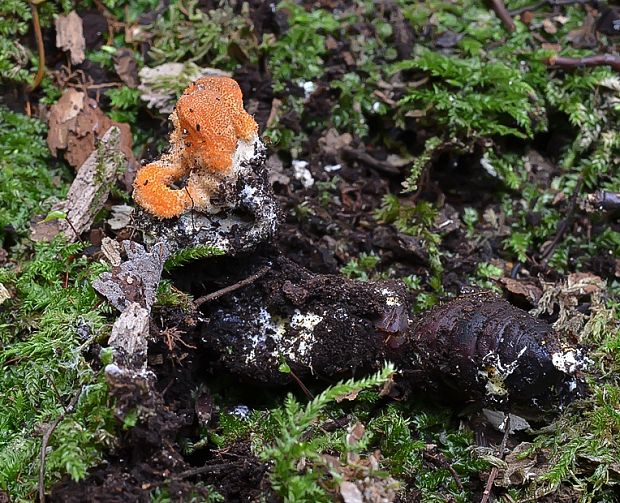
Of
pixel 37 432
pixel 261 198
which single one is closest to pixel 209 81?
pixel 261 198

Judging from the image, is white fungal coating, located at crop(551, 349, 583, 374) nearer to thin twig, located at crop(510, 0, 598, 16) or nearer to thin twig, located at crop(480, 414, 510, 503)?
thin twig, located at crop(480, 414, 510, 503)

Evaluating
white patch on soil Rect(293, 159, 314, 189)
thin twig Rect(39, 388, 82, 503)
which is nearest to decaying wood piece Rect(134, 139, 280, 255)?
thin twig Rect(39, 388, 82, 503)

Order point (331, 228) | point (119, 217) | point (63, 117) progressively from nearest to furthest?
point (119, 217) → point (331, 228) → point (63, 117)

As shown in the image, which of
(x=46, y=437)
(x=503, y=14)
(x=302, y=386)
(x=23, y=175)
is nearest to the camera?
(x=46, y=437)

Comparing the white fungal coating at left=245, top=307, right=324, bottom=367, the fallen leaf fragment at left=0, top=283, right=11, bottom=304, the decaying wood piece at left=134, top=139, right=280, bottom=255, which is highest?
the decaying wood piece at left=134, top=139, right=280, bottom=255

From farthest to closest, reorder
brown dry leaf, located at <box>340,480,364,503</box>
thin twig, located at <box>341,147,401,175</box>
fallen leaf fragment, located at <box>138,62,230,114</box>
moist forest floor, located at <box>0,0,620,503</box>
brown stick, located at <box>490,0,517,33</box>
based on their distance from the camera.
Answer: brown stick, located at <box>490,0,517,33</box>
thin twig, located at <box>341,147,401,175</box>
fallen leaf fragment, located at <box>138,62,230,114</box>
moist forest floor, located at <box>0,0,620,503</box>
brown dry leaf, located at <box>340,480,364,503</box>

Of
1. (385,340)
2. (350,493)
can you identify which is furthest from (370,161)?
(350,493)

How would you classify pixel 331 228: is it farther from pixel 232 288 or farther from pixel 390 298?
pixel 232 288
